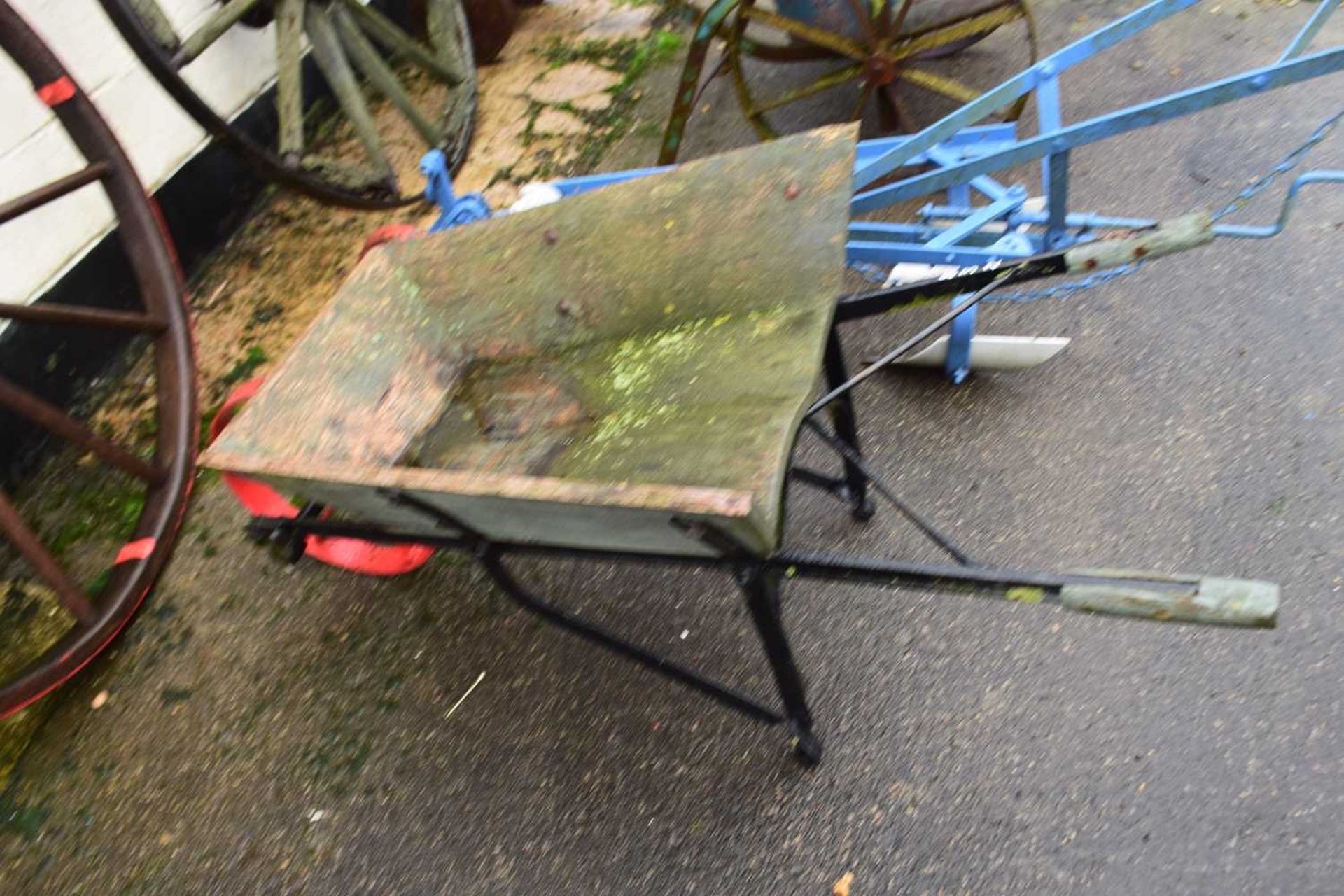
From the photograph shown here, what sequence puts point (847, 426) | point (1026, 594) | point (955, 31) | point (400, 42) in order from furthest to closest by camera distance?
1. point (400, 42)
2. point (955, 31)
3. point (847, 426)
4. point (1026, 594)

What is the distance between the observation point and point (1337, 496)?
1.97 meters

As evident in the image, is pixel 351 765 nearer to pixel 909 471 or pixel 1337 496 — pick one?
pixel 909 471

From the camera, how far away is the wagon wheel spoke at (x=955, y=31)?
2758 millimetres

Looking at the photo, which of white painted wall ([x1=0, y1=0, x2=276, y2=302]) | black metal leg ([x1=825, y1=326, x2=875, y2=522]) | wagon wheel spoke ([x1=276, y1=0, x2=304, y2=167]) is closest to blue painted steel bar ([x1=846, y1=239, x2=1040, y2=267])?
black metal leg ([x1=825, y1=326, x2=875, y2=522])

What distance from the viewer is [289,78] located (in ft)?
9.84

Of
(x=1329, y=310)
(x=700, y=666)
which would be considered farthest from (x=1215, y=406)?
(x=700, y=666)

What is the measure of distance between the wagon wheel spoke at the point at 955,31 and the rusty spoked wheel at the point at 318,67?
75.1 inches

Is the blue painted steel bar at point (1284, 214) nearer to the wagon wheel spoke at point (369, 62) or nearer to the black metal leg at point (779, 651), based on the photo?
the black metal leg at point (779, 651)

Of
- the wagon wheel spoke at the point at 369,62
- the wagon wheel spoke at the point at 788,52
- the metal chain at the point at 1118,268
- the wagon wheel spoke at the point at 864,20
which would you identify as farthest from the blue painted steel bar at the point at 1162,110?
the wagon wheel spoke at the point at 369,62

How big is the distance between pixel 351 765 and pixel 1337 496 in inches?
100

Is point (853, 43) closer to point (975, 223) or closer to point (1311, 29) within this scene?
point (975, 223)

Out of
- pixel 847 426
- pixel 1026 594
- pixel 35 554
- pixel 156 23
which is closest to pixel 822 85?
pixel 847 426

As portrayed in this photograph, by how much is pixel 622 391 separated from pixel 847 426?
0.58 meters

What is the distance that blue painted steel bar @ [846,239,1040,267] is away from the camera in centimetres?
204
